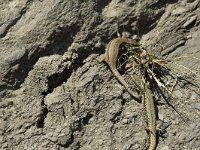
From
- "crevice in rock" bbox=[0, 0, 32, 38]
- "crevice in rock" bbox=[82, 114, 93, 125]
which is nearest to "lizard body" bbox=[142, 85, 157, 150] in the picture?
"crevice in rock" bbox=[82, 114, 93, 125]

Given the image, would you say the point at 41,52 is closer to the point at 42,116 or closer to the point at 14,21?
the point at 14,21

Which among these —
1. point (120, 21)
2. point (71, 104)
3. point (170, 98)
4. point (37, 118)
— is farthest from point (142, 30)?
point (37, 118)

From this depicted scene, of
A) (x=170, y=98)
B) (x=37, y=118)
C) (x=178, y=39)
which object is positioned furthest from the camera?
(x=178, y=39)

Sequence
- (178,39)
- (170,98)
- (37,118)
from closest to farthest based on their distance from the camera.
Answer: (37,118) → (170,98) → (178,39)

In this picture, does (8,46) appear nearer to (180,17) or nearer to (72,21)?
(72,21)

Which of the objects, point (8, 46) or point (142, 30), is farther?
point (142, 30)

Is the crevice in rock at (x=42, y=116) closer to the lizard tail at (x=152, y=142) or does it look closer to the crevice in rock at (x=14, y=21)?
the crevice in rock at (x=14, y=21)

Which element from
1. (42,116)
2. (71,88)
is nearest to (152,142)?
(71,88)
